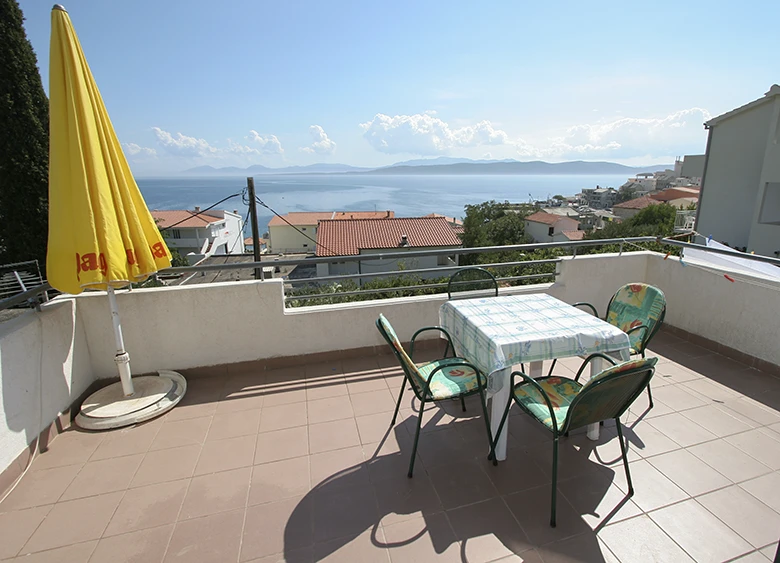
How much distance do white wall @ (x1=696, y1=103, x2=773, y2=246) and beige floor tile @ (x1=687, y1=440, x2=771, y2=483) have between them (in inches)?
664

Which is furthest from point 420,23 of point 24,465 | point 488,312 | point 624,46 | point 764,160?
point 764,160

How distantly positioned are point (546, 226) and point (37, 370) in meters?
48.8

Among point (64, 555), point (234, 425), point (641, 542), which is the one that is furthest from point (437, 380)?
point (64, 555)

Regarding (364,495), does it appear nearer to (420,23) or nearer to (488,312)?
(488,312)

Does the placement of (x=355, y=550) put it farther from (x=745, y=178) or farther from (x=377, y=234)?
(x=377, y=234)

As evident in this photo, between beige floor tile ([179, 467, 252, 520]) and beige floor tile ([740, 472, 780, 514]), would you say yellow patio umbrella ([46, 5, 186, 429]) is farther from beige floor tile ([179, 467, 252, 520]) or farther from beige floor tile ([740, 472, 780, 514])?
beige floor tile ([740, 472, 780, 514])

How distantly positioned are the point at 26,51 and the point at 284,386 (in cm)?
776

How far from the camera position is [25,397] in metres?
2.14

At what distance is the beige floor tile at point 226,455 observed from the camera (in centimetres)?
212

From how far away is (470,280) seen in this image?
3365mm

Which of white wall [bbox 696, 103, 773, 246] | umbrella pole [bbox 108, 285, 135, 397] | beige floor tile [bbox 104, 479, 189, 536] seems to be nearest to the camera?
beige floor tile [bbox 104, 479, 189, 536]

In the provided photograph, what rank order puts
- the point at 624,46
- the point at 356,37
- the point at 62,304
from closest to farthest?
the point at 62,304
the point at 624,46
the point at 356,37

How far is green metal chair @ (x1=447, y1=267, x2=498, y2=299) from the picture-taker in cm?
326

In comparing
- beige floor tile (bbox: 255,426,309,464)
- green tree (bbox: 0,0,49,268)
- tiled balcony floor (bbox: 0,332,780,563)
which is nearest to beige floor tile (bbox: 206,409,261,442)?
tiled balcony floor (bbox: 0,332,780,563)
